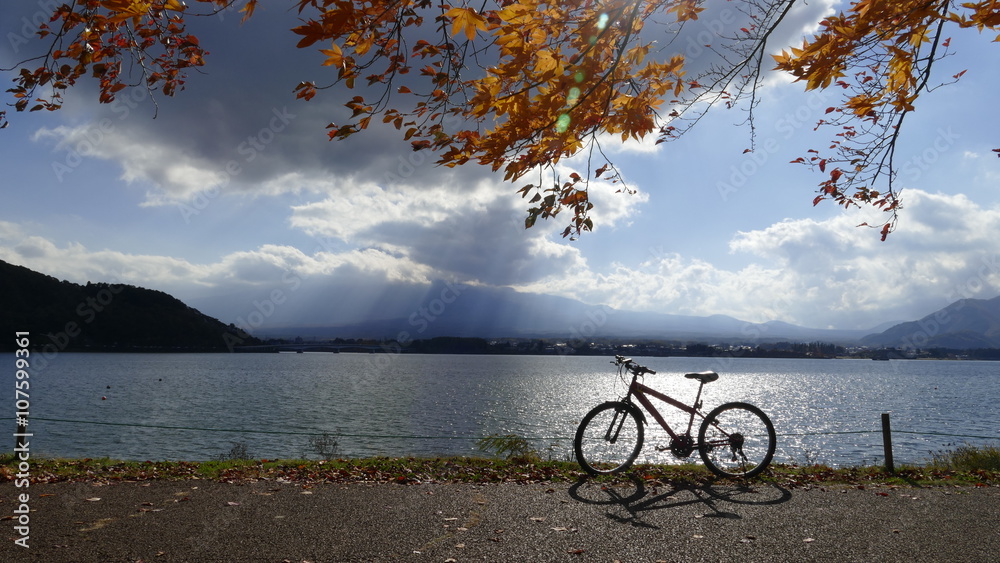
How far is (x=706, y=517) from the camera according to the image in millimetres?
5742

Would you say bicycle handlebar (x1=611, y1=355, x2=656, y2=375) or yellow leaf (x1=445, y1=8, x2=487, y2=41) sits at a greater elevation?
yellow leaf (x1=445, y1=8, x2=487, y2=41)

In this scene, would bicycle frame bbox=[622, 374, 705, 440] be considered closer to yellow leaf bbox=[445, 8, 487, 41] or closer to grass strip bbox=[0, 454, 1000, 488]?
grass strip bbox=[0, 454, 1000, 488]

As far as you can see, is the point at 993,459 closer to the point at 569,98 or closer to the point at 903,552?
the point at 903,552

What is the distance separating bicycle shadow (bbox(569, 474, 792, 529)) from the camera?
235 inches

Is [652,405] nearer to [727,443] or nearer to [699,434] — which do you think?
[699,434]

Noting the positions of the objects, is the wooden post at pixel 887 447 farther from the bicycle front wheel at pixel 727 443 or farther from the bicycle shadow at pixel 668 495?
the bicycle shadow at pixel 668 495

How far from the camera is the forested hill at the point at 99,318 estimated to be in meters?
88.8

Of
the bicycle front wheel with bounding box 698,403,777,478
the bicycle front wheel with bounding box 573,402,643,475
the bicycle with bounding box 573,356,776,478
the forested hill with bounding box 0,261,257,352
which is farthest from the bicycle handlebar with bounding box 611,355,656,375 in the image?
the forested hill with bounding box 0,261,257,352

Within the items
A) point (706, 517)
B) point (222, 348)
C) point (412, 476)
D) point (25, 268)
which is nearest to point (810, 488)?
point (706, 517)

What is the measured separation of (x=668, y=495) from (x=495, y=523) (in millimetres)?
2328

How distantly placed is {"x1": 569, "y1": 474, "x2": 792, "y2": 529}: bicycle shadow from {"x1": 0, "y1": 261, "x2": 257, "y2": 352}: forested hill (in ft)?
339

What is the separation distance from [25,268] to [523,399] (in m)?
88.8

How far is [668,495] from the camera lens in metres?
6.62

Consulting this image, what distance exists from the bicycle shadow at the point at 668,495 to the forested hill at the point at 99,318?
339ft
